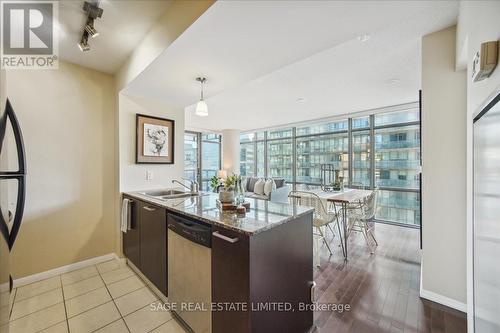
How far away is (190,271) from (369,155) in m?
4.78

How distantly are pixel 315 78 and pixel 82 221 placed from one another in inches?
144

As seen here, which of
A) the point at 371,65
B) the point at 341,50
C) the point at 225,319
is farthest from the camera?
the point at 371,65

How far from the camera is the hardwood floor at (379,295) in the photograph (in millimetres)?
1603

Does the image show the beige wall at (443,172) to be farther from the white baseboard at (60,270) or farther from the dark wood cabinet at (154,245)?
the white baseboard at (60,270)

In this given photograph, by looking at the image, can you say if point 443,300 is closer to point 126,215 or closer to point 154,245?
point 154,245

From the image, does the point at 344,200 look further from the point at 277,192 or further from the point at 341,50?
the point at 277,192

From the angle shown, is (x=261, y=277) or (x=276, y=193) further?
(x=276, y=193)

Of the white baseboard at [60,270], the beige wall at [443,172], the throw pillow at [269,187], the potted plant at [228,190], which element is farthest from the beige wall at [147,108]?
the throw pillow at [269,187]

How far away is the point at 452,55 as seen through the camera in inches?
69.8

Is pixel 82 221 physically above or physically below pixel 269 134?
below

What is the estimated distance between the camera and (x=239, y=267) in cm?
112

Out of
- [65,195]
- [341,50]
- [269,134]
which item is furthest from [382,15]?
[269,134]

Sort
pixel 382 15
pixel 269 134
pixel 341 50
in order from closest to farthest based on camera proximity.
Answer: pixel 382 15, pixel 341 50, pixel 269 134

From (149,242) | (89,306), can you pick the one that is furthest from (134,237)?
(89,306)
